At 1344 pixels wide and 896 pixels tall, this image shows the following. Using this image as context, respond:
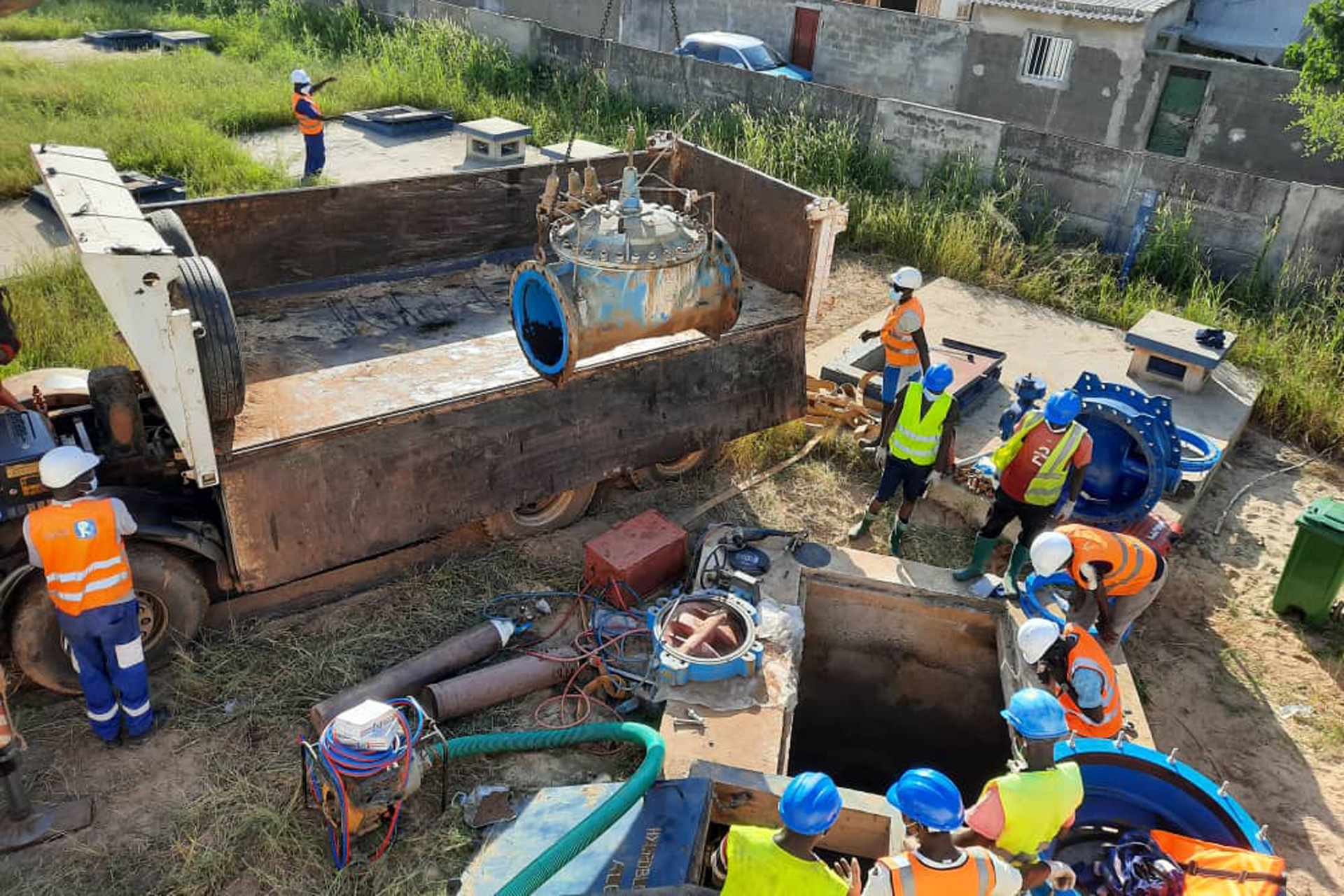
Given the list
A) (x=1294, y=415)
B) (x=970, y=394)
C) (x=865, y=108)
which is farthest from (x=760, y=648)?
(x=865, y=108)

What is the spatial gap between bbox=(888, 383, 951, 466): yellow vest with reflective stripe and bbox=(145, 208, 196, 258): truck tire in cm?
406

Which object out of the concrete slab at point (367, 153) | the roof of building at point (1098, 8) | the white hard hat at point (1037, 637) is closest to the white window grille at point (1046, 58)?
the roof of building at point (1098, 8)

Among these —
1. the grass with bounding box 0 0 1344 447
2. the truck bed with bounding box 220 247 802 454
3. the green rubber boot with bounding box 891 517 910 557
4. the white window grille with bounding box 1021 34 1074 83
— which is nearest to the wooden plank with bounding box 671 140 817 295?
the truck bed with bounding box 220 247 802 454

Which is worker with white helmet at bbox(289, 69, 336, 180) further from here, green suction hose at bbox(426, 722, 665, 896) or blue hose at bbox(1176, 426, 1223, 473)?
blue hose at bbox(1176, 426, 1223, 473)

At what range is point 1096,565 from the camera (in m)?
4.90

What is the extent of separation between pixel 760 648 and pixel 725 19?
16298 millimetres

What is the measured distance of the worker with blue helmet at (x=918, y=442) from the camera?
5711 millimetres

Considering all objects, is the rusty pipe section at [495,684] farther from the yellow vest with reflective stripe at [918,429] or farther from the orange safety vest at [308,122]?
the orange safety vest at [308,122]

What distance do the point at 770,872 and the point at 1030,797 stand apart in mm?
1033

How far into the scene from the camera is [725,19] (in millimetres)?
18359

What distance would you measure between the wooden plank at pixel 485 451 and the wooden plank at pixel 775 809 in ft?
6.91

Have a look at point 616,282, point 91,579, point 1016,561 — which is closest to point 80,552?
point 91,579

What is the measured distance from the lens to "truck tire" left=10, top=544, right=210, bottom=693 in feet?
15.2

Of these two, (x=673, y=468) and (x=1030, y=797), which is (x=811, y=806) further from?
(x=673, y=468)
